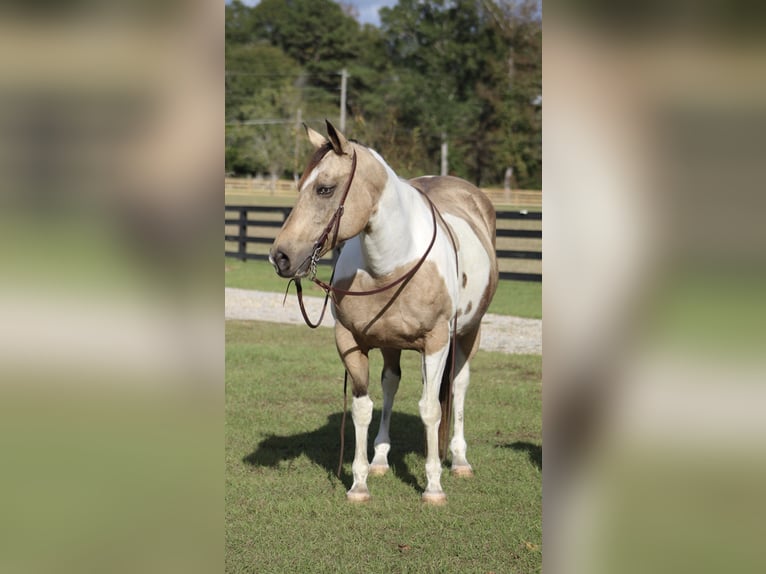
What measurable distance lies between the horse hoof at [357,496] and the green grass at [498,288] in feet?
28.8

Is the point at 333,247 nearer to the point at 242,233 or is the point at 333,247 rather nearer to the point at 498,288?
the point at 498,288

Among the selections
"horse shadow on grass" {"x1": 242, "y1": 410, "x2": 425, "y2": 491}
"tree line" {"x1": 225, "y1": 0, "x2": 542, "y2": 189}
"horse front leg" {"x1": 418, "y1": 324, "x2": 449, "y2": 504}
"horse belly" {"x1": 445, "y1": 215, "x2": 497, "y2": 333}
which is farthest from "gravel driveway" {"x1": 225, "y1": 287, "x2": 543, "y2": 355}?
"tree line" {"x1": 225, "y1": 0, "x2": 542, "y2": 189}

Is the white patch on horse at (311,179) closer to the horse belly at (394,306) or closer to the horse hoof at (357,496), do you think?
the horse belly at (394,306)

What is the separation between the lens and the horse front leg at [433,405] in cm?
538

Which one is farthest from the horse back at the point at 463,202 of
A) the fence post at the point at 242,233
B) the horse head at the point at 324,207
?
the fence post at the point at 242,233

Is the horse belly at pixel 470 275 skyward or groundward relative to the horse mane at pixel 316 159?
groundward

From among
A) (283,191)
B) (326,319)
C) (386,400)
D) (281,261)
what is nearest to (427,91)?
(283,191)

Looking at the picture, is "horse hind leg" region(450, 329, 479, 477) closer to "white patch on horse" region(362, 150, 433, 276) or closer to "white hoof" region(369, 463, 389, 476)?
"white hoof" region(369, 463, 389, 476)

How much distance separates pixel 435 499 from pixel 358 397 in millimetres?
832
